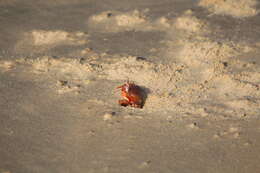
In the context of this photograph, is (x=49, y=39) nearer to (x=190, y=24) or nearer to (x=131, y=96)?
(x=131, y=96)

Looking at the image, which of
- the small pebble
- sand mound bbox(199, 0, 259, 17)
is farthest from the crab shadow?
sand mound bbox(199, 0, 259, 17)

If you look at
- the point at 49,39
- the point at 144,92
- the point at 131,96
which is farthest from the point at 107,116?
the point at 49,39

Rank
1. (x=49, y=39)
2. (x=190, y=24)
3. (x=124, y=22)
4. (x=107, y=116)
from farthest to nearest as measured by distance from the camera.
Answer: (x=124, y=22) → (x=190, y=24) → (x=49, y=39) → (x=107, y=116)

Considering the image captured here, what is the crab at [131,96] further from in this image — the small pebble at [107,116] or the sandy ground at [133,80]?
the small pebble at [107,116]

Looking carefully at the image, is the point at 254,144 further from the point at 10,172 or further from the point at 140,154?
the point at 10,172

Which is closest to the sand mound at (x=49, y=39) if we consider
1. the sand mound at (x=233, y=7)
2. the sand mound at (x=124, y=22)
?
the sand mound at (x=124, y=22)

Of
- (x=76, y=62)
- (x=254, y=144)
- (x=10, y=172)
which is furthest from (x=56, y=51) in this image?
(x=254, y=144)
